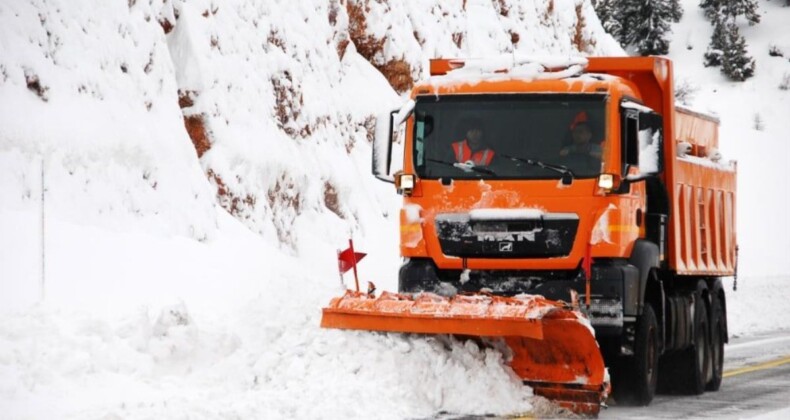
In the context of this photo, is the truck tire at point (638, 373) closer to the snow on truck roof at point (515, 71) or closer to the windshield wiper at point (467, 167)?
the windshield wiper at point (467, 167)

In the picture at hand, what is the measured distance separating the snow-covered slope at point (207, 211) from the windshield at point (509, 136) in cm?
182

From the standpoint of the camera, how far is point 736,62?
239ft

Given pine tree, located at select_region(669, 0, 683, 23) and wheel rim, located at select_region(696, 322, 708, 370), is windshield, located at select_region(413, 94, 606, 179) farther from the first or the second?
pine tree, located at select_region(669, 0, 683, 23)

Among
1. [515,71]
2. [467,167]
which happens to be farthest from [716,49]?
[467,167]

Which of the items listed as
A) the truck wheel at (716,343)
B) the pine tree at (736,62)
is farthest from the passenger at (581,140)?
the pine tree at (736,62)

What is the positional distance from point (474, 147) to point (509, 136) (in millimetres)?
323

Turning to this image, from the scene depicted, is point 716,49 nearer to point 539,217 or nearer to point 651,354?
point 651,354

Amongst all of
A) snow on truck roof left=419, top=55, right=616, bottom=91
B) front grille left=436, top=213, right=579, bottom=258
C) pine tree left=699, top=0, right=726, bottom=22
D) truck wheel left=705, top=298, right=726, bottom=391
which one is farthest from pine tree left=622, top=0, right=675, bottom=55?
front grille left=436, top=213, right=579, bottom=258

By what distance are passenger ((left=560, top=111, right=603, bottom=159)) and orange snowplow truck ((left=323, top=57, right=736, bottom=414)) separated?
0.01m

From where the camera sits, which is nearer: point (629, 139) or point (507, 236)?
point (507, 236)

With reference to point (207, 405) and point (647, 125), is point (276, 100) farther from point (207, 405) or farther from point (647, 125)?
point (207, 405)

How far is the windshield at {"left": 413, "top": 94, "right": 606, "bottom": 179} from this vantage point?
1192 cm

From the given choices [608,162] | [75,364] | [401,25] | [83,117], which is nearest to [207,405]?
[75,364]

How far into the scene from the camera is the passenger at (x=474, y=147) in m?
12.1
